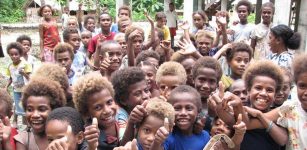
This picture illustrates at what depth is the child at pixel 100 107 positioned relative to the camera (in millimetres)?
2559

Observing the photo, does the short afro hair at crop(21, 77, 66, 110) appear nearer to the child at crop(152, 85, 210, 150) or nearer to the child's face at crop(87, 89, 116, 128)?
the child's face at crop(87, 89, 116, 128)

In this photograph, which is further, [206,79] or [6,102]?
[206,79]

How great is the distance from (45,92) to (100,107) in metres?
0.43

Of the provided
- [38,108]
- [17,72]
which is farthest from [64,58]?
[38,108]

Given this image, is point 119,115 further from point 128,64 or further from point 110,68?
point 128,64

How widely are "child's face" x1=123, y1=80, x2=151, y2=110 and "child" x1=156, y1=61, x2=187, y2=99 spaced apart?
16.3 inches

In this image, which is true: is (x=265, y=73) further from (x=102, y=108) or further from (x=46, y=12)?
(x=46, y=12)

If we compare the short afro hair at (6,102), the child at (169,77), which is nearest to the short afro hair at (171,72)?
the child at (169,77)

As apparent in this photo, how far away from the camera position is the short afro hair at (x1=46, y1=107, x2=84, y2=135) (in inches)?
93.4

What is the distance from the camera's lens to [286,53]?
183 inches

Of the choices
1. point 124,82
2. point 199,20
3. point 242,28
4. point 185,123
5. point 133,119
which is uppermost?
point 199,20

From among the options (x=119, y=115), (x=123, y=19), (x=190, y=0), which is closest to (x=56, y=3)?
(x=190, y=0)

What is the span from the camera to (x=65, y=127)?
7.66 feet

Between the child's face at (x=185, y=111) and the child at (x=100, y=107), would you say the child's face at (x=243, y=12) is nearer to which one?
the child's face at (x=185, y=111)
